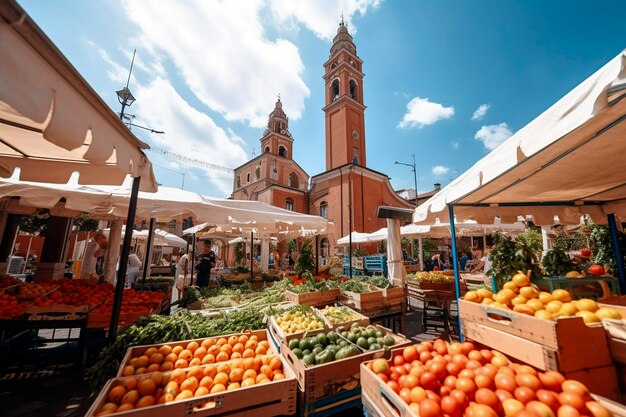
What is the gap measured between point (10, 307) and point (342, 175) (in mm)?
22048

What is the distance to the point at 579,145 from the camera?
2334 mm

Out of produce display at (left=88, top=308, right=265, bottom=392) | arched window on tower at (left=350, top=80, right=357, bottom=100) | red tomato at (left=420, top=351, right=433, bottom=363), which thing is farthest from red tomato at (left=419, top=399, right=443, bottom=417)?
arched window on tower at (left=350, top=80, right=357, bottom=100)

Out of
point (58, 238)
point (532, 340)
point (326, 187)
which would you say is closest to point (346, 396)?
point (532, 340)

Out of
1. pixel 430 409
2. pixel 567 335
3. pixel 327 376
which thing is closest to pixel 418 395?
pixel 430 409

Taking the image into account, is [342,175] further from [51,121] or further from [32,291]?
[51,121]

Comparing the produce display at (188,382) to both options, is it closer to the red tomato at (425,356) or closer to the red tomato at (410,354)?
the red tomato at (410,354)

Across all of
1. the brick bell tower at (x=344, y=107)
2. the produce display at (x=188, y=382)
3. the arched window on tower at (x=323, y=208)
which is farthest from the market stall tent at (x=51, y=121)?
the brick bell tower at (x=344, y=107)

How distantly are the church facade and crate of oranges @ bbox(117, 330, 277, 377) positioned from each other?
18.5 metres

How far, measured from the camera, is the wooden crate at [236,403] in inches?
71.6

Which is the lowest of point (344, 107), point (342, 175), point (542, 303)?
point (542, 303)

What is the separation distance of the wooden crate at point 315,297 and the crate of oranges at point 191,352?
1.66 meters

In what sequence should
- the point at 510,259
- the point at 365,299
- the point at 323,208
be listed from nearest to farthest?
the point at 510,259 → the point at 365,299 → the point at 323,208

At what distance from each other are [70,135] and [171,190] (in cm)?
419

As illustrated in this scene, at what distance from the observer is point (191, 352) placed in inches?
110
